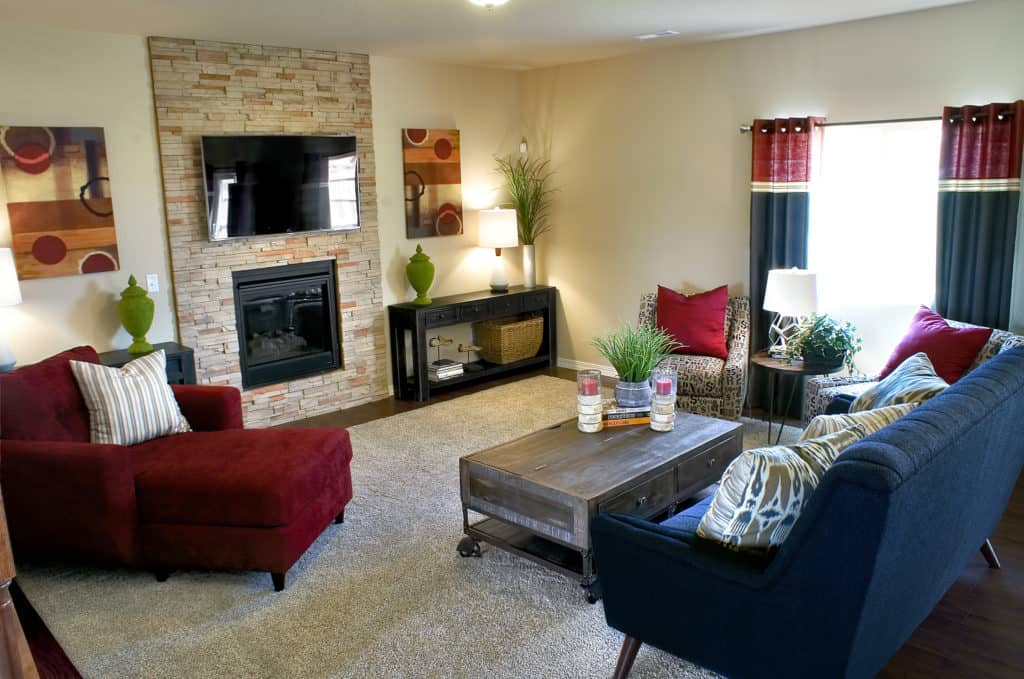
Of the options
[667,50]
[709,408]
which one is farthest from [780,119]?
[709,408]

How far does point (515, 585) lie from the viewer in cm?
329

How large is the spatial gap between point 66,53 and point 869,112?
462 centimetres

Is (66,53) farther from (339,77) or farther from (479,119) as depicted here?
(479,119)

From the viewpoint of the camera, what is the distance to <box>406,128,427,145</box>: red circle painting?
6137 millimetres

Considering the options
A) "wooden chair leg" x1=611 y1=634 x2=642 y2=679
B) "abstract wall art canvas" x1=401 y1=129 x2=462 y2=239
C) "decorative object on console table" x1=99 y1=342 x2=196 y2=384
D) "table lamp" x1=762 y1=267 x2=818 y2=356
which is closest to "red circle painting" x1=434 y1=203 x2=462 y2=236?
"abstract wall art canvas" x1=401 y1=129 x2=462 y2=239

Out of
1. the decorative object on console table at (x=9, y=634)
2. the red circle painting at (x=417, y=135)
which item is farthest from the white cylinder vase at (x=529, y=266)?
the decorative object on console table at (x=9, y=634)

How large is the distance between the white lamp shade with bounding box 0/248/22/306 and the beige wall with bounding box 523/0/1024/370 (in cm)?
404

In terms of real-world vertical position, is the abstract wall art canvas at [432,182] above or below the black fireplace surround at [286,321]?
above

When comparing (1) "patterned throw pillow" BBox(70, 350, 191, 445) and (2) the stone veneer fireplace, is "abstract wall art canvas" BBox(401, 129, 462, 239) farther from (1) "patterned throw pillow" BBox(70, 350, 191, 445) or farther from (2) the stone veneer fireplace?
(1) "patterned throw pillow" BBox(70, 350, 191, 445)

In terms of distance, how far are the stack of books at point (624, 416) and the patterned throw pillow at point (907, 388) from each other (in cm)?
100

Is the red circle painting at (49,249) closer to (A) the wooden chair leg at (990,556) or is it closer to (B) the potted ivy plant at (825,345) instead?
(B) the potted ivy plant at (825,345)

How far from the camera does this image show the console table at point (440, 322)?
5.99 m

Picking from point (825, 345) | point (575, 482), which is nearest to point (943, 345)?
point (825, 345)

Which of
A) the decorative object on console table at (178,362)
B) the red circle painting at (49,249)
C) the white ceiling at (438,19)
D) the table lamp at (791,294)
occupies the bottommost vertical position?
the decorative object on console table at (178,362)
